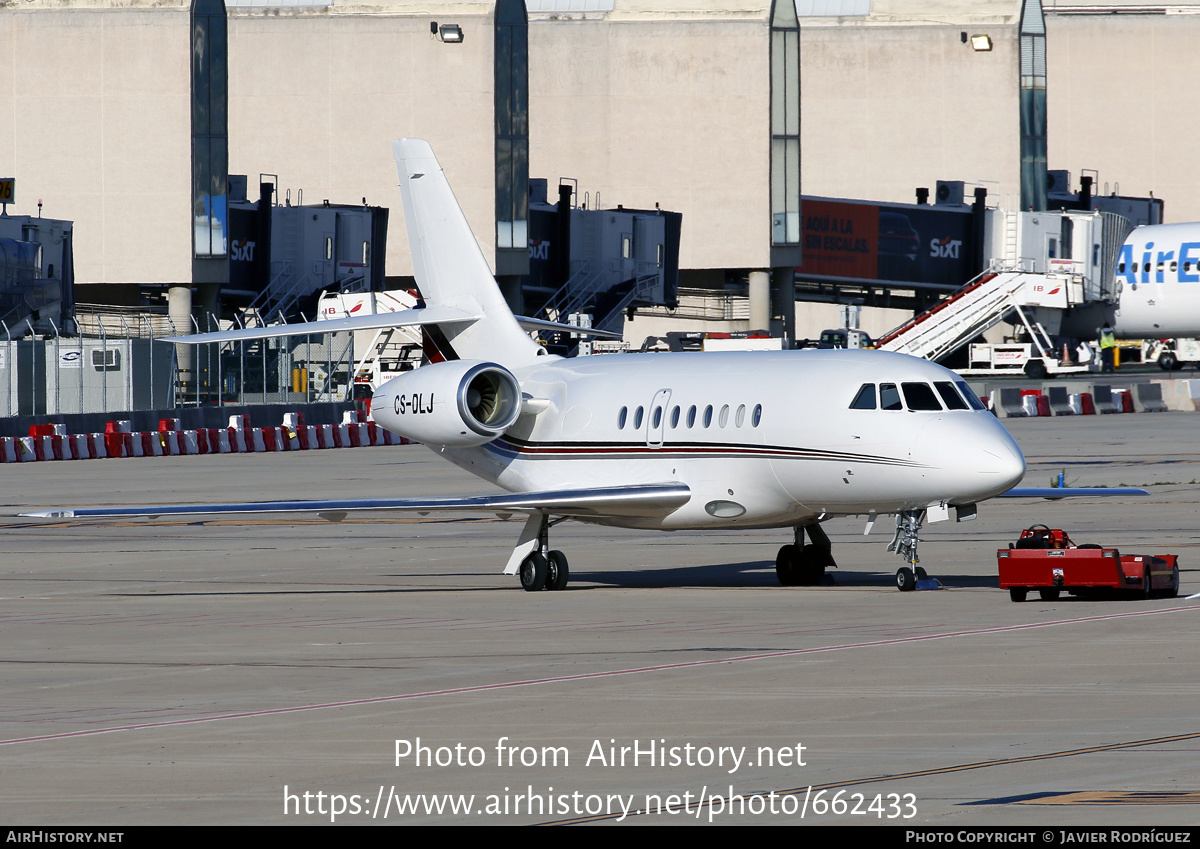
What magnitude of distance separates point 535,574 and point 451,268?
564cm

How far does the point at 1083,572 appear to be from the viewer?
821 inches

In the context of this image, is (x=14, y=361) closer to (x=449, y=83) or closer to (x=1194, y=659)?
(x=449, y=83)

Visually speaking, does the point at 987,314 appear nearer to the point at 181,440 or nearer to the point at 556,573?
the point at 181,440

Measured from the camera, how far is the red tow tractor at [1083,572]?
68.0ft

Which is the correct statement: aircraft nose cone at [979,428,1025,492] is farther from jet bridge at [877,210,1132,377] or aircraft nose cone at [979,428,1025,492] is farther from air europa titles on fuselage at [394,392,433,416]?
jet bridge at [877,210,1132,377]

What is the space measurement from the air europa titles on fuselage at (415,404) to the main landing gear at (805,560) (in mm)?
4878

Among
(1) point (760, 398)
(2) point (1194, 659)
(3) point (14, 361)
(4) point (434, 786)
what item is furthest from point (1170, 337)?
(4) point (434, 786)

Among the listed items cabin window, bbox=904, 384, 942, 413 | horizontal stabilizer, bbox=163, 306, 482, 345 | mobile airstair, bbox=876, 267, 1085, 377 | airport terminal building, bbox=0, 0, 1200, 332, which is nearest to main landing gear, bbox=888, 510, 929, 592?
cabin window, bbox=904, 384, 942, 413

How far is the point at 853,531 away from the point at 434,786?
2177cm

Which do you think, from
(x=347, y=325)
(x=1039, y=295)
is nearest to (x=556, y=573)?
(x=347, y=325)

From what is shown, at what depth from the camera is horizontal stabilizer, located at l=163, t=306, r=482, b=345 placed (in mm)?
23734

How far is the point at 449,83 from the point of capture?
265 feet

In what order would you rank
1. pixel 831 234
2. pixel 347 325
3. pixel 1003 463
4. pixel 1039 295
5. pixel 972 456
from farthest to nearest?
pixel 831 234 < pixel 1039 295 < pixel 347 325 < pixel 972 456 < pixel 1003 463

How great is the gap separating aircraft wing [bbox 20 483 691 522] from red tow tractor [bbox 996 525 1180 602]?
14.6 feet
